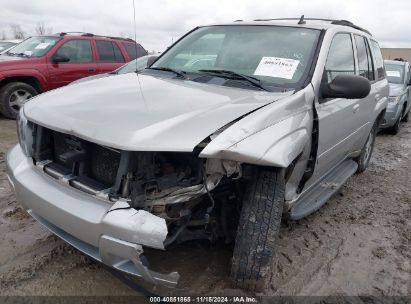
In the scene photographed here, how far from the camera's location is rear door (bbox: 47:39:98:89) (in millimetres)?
7494

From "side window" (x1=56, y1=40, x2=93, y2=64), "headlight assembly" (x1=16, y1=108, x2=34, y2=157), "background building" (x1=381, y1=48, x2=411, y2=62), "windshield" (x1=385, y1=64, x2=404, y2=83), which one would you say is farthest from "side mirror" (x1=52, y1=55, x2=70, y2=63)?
"background building" (x1=381, y1=48, x2=411, y2=62)

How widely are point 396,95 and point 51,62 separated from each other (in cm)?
660

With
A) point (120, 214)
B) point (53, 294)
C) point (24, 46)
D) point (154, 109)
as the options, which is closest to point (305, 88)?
point (154, 109)

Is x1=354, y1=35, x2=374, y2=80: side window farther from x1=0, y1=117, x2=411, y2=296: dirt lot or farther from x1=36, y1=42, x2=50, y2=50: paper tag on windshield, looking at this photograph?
x1=36, y1=42, x2=50, y2=50: paper tag on windshield

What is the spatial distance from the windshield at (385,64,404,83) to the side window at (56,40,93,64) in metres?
6.34

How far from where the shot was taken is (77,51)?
25.9ft

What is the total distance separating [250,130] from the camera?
2164 millimetres

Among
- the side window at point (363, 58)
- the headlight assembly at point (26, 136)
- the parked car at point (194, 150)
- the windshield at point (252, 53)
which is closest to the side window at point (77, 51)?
the windshield at point (252, 53)

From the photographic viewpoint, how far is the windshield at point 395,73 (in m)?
8.42

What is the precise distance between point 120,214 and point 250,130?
0.82m

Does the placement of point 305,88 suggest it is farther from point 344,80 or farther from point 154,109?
point 154,109

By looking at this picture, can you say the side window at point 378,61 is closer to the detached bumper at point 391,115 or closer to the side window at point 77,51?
the detached bumper at point 391,115

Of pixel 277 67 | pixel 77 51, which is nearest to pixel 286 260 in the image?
pixel 277 67

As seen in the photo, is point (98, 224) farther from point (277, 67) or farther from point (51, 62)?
point (51, 62)
